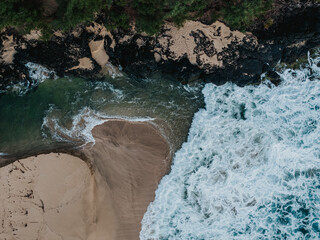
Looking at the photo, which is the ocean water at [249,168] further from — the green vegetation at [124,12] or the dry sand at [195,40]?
the green vegetation at [124,12]

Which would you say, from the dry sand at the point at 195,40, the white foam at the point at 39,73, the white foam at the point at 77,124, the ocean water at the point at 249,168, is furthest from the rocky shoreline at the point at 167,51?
the white foam at the point at 77,124

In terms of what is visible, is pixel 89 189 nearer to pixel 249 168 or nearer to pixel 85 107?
pixel 85 107

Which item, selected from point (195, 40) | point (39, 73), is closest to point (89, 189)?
point (39, 73)

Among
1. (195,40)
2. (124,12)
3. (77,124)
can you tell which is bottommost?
(77,124)

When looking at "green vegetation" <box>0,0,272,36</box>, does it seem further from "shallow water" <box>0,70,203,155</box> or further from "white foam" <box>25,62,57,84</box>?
"shallow water" <box>0,70,203,155</box>

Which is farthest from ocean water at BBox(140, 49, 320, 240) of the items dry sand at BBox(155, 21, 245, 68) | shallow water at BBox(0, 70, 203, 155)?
dry sand at BBox(155, 21, 245, 68)
